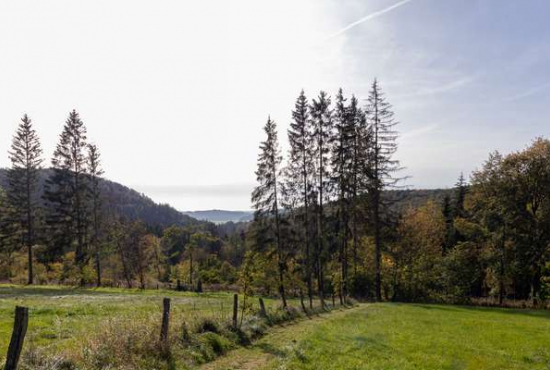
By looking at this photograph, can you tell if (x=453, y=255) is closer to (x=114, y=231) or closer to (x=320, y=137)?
(x=320, y=137)

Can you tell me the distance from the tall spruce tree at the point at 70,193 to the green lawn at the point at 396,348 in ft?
109

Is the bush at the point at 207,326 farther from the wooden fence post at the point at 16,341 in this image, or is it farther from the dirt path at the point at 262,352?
the wooden fence post at the point at 16,341

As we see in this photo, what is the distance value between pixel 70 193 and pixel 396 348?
132 feet

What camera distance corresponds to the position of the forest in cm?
2970

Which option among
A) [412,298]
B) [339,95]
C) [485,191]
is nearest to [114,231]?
[339,95]

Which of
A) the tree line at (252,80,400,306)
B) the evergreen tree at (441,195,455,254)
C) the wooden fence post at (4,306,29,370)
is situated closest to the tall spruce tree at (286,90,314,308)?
the tree line at (252,80,400,306)

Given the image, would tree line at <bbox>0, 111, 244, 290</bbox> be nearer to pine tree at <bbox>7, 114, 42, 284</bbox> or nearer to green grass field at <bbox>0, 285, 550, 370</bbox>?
pine tree at <bbox>7, 114, 42, 284</bbox>

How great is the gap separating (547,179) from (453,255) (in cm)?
1179

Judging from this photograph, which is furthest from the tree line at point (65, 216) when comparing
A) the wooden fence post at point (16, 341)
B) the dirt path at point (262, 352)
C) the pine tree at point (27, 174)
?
the wooden fence post at point (16, 341)

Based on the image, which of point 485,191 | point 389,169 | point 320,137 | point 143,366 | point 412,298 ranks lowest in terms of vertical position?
point 412,298

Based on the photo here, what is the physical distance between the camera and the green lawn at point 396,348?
10.8 m

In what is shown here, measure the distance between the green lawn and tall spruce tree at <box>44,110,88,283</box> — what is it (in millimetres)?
33249

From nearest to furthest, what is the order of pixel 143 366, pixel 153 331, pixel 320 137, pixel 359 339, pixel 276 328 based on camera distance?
pixel 143 366 → pixel 153 331 → pixel 359 339 → pixel 276 328 → pixel 320 137

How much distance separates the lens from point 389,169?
35375 millimetres
